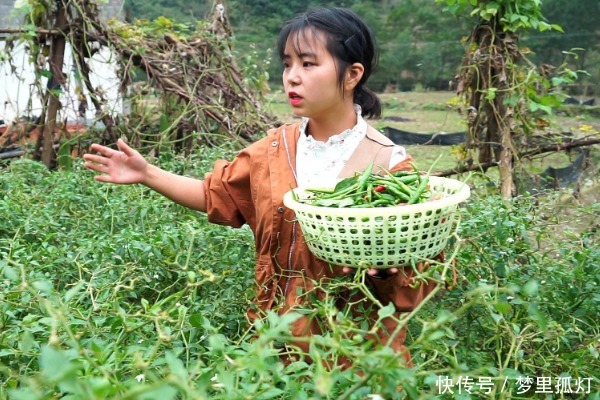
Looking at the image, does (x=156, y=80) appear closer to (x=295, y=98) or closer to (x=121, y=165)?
(x=121, y=165)

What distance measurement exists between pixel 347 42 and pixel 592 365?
970mm

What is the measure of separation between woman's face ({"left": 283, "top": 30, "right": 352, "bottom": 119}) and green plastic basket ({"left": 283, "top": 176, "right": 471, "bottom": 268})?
1.23 ft

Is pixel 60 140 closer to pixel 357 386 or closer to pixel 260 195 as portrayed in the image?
pixel 260 195

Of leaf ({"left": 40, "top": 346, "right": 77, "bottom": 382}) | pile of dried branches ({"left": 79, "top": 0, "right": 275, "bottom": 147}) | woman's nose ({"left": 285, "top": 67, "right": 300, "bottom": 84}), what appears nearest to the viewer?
leaf ({"left": 40, "top": 346, "right": 77, "bottom": 382})

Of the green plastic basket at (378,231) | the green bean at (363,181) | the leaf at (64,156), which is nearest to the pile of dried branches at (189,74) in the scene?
the leaf at (64,156)

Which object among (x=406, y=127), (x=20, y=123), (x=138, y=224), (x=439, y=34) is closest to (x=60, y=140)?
(x=20, y=123)

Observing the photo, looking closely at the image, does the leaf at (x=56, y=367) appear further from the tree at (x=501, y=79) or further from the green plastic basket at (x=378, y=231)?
the tree at (x=501, y=79)

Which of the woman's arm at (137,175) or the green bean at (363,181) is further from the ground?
the green bean at (363,181)

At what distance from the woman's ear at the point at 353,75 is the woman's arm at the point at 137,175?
0.47m

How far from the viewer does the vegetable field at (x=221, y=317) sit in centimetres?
105

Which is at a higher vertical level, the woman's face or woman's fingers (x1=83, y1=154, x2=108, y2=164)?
the woman's face

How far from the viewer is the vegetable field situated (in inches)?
41.4

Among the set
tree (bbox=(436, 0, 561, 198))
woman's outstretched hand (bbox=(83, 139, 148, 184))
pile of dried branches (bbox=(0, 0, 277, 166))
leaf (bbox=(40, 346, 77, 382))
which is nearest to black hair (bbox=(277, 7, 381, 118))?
woman's outstretched hand (bbox=(83, 139, 148, 184))

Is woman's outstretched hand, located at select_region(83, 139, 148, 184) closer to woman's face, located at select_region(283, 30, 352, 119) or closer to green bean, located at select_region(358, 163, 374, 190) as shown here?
woman's face, located at select_region(283, 30, 352, 119)
